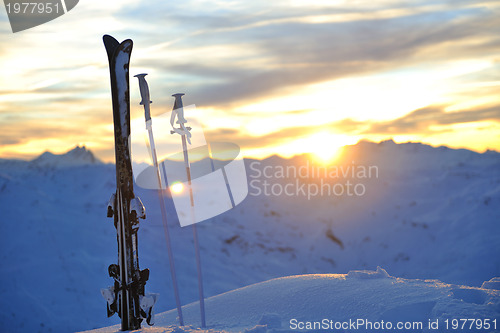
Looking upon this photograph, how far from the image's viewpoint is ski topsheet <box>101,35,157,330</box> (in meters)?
8.30

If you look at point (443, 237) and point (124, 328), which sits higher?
point (124, 328)

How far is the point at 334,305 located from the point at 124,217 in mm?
3983

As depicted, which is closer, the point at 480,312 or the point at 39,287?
the point at 480,312

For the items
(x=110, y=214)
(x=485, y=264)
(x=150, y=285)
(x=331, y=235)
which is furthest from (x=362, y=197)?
(x=110, y=214)

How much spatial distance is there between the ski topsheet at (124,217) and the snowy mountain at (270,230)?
2.46 meters

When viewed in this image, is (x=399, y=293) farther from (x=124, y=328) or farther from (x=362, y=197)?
(x=362, y=197)

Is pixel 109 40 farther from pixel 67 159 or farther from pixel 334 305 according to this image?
pixel 67 159

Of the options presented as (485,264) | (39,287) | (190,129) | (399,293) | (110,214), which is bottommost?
(485,264)

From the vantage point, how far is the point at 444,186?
37.6 meters

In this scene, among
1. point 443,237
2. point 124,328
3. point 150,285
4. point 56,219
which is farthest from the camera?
point 443,237

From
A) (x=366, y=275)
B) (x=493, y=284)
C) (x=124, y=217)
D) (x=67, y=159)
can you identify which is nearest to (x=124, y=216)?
(x=124, y=217)

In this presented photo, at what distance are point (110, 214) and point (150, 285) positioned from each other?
1546 centimetres

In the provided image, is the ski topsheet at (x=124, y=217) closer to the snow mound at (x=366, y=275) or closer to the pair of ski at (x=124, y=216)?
the pair of ski at (x=124, y=216)

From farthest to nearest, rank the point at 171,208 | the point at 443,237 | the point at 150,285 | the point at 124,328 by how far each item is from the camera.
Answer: the point at 443,237 < the point at 171,208 < the point at 150,285 < the point at 124,328
